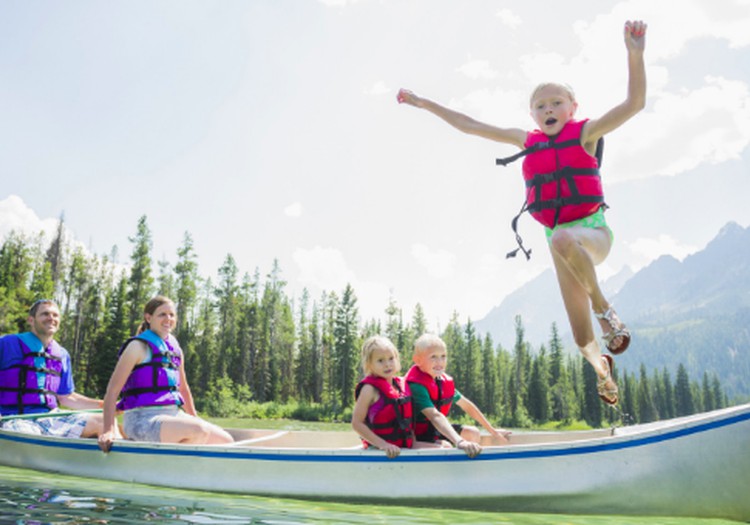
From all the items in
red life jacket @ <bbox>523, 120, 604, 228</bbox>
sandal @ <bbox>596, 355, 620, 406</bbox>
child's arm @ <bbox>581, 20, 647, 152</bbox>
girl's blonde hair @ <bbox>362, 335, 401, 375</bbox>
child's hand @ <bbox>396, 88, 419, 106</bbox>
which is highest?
child's hand @ <bbox>396, 88, 419, 106</bbox>

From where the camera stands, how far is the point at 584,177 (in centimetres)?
422

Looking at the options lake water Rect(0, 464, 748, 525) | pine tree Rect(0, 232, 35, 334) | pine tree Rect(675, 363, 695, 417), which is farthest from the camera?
pine tree Rect(675, 363, 695, 417)

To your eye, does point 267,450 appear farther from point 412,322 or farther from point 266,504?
point 412,322

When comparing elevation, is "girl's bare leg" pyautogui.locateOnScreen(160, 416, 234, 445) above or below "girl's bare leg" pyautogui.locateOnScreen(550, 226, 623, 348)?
below

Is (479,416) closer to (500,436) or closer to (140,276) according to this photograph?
(500,436)

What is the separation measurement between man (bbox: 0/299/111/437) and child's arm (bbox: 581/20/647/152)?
6.41 m

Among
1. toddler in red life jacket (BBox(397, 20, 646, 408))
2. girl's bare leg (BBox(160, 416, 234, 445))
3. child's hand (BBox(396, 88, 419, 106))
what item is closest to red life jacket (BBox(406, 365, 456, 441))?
toddler in red life jacket (BBox(397, 20, 646, 408))

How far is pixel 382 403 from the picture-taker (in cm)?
514

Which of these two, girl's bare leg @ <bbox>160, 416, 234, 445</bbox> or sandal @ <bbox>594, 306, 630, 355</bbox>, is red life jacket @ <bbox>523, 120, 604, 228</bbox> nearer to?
sandal @ <bbox>594, 306, 630, 355</bbox>

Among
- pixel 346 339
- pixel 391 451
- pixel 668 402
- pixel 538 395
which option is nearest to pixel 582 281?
pixel 391 451

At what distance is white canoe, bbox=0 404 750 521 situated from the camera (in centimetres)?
402

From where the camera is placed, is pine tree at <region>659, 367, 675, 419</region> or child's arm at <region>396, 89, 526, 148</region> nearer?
child's arm at <region>396, 89, 526, 148</region>

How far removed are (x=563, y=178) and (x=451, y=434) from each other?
2.18 meters

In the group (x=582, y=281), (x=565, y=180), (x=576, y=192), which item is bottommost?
(x=582, y=281)
